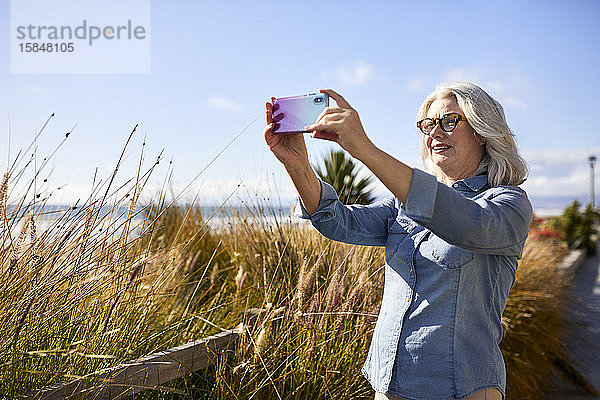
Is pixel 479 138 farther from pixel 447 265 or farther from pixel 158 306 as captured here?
pixel 158 306

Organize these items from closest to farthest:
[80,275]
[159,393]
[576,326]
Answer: [80,275]
[159,393]
[576,326]

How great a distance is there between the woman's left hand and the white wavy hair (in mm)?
547

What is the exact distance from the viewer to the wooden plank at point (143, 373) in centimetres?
185

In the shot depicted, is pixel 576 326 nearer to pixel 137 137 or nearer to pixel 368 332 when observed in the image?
pixel 368 332

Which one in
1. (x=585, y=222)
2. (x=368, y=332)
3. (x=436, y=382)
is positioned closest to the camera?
(x=436, y=382)

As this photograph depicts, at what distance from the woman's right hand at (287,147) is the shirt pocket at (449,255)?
1.56 feet

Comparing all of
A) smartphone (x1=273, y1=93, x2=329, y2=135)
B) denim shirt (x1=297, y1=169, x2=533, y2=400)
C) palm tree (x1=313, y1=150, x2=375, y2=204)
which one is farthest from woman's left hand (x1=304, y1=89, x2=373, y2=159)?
palm tree (x1=313, y1=150, x2=375, y2=204)

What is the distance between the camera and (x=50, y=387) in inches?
71.7

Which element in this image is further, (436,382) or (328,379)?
(328,379)

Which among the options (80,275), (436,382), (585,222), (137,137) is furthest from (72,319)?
(585,222)

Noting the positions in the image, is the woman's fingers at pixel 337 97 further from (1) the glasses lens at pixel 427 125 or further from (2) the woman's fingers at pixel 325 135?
(1) the glasses lens at pixel 427 125

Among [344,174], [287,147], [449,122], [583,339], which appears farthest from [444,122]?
[344,174]

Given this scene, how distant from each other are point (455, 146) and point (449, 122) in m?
0.08

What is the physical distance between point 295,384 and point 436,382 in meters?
0.93
